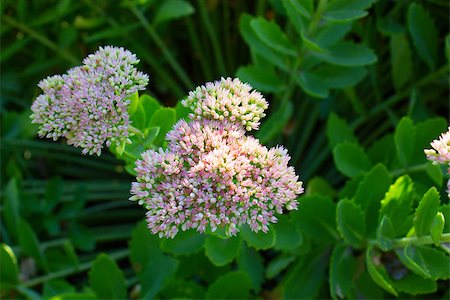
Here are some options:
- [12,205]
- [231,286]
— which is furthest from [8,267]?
[231,286]

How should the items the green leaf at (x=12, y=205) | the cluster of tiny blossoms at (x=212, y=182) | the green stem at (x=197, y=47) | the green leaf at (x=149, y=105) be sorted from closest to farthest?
1. the cluster of tiny blossoms at (x=212, y=182)
2. the green leaf at (x=149, y=105)
3. the green leaf at (x=12, y=205)
4. the green stem at (x=197, y=47)

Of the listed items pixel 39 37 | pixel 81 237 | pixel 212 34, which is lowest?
pixel 81 237

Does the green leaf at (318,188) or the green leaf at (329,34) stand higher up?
the green leaf at (329,34)

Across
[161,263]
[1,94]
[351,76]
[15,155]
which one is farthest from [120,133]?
[1,94]

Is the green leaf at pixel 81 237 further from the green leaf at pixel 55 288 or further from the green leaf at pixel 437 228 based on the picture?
the green leaf at pixel 437 228

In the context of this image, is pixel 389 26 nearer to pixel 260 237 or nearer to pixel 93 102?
pixel 260 237

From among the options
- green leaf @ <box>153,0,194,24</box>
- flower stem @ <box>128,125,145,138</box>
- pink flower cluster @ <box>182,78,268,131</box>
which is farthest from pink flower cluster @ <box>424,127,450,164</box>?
green leaf @ <box>153,0,194,24</box>

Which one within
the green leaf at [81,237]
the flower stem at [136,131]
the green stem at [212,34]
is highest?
the green stem at [212,34]

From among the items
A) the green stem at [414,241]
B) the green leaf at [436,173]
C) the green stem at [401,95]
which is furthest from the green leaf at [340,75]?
the green stem at [414,241]
